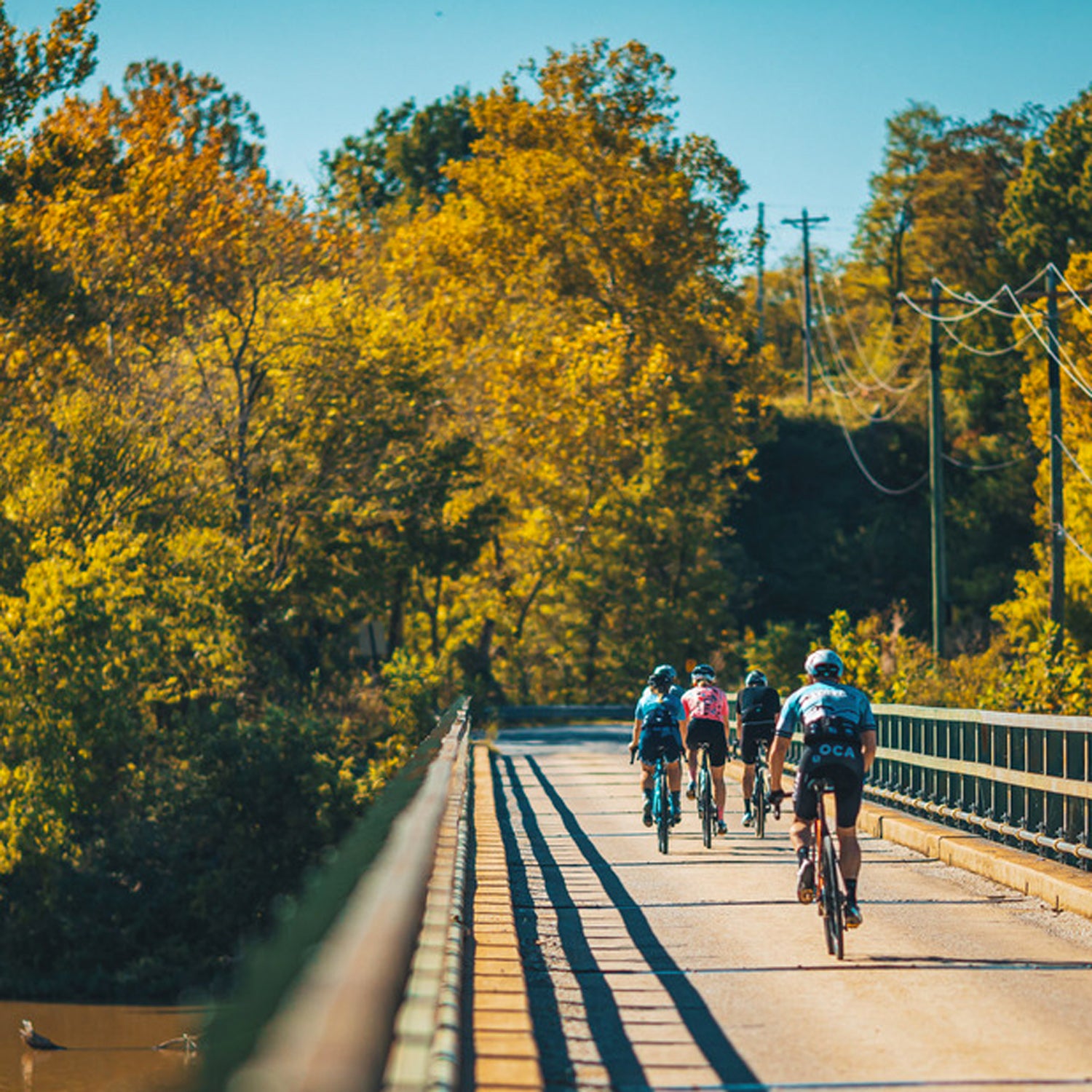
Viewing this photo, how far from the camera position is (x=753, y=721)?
762 inches

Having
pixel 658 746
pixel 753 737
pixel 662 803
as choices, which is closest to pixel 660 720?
pixel 658 746

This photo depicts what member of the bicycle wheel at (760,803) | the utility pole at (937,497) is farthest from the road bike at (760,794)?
the utility pole at (937,497)

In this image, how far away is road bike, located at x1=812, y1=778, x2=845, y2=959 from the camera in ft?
35.4

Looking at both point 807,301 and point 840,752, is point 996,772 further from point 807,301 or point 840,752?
point 807,301

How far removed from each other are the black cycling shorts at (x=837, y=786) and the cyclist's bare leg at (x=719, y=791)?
7.00 meters

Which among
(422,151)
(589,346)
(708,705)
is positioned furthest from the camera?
(422,151)

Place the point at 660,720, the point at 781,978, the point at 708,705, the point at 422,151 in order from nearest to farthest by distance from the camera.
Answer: the point at 781,978, the point at 660,720, the point at 708,705, the point at 422,151

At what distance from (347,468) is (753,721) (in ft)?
95.6

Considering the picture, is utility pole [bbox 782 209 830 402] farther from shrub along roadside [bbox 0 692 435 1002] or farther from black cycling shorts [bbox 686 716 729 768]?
black cycling shorts [bbox 686 716 729 768]

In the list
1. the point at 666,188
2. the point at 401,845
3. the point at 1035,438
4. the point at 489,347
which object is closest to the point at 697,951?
the point at 401,845

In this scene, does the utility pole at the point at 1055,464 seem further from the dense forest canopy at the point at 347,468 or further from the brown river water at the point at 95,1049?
the brown river water at the point at 95,1049

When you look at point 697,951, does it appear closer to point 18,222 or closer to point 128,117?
point 18,222

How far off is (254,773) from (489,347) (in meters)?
17.6

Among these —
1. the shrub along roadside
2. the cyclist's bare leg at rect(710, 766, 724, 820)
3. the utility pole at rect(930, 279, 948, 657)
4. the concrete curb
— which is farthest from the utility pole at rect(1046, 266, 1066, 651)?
the cyclist's bare leg at rect(710, 766, 724, 820)
